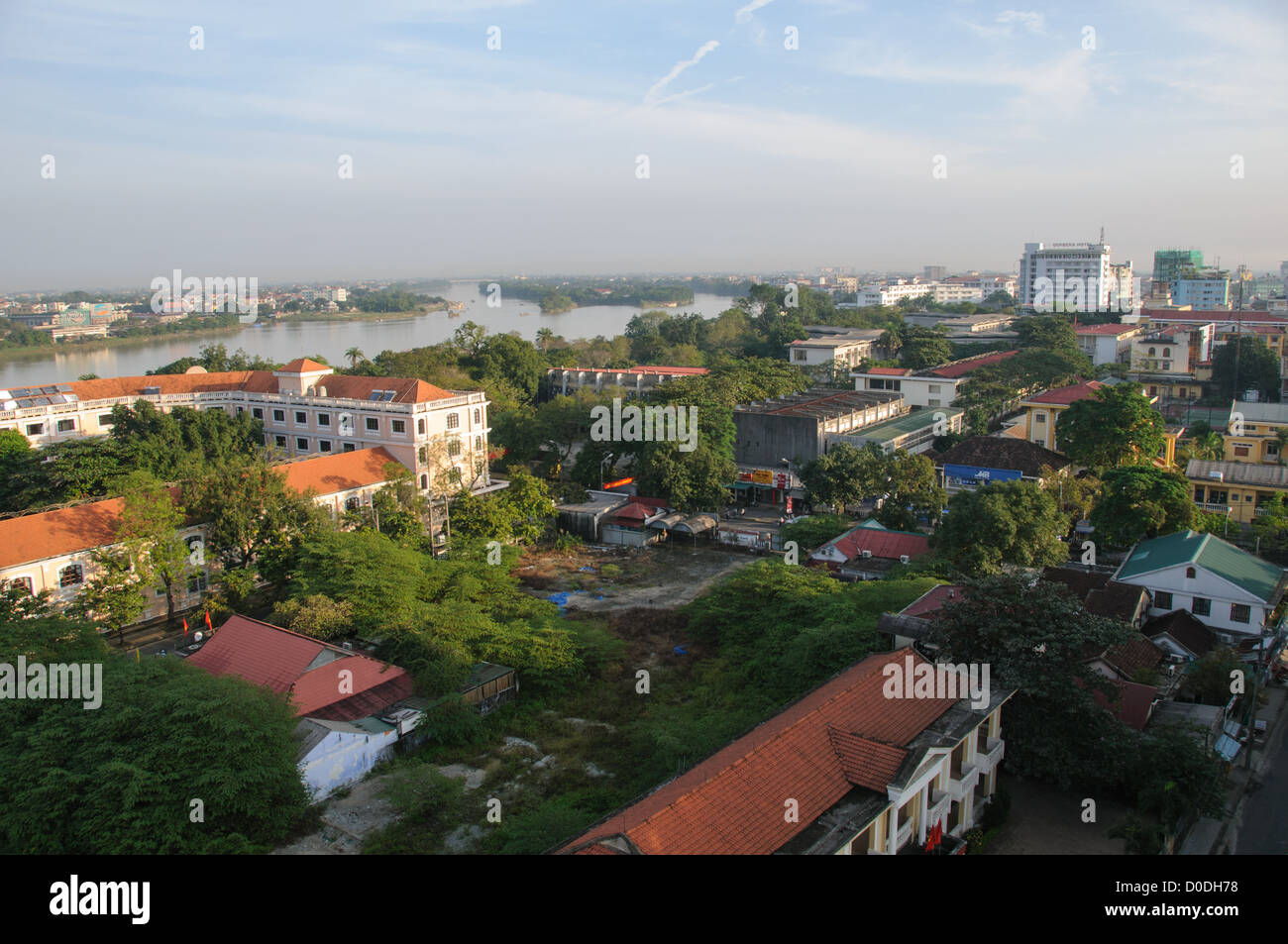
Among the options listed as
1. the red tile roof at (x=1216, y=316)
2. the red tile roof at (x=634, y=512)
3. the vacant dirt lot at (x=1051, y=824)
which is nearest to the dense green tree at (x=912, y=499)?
the red tile roof at (x=634, y=512)

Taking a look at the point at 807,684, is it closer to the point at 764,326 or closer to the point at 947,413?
the point at 947,413

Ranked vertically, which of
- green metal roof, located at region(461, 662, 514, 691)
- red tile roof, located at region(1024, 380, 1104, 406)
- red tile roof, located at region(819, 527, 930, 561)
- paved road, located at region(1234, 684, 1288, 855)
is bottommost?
paved road, located at region(1234, 684, 1288, 855)

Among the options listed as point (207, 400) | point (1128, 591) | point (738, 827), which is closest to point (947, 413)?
point (1128, 591)

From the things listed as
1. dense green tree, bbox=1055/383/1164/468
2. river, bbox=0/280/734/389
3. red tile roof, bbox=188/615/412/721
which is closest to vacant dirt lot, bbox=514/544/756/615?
red tile roof, bbox=188/615/412/721

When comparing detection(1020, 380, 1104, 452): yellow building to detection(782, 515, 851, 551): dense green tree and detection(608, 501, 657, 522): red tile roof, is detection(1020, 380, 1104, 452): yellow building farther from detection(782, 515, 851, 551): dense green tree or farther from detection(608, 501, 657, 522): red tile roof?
detection(608, 501, 657, 522): red tile roof

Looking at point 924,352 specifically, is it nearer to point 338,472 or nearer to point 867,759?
point 338,472
